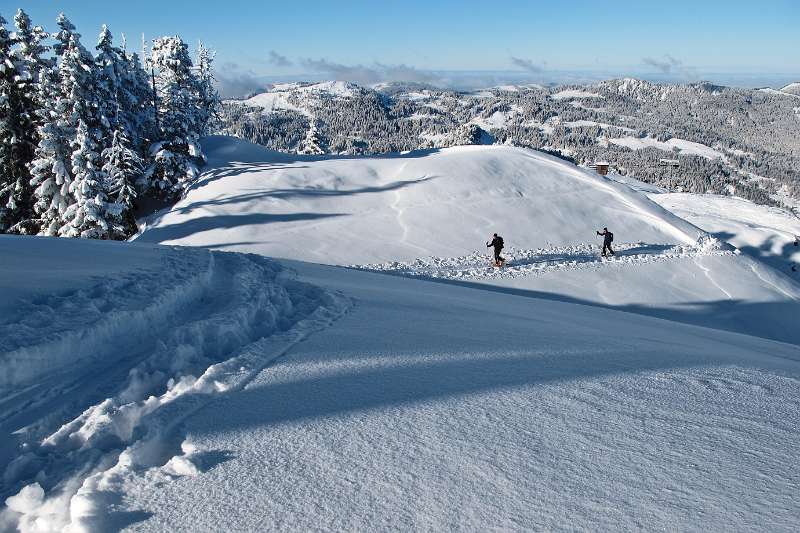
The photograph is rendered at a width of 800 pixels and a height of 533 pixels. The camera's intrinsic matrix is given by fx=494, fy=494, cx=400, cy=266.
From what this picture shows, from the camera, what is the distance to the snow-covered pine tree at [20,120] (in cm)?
2647

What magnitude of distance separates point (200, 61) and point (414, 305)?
4593cm

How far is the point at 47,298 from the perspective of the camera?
6.35 meters

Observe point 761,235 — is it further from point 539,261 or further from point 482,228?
point 539,261

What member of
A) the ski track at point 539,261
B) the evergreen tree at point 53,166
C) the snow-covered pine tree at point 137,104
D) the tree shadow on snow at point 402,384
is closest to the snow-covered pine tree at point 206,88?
the snow-covered pine tree at point 137,104

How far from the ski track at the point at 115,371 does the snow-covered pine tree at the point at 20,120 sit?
25107 mm

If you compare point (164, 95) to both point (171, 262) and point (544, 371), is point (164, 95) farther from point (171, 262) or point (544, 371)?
point (544, 371)

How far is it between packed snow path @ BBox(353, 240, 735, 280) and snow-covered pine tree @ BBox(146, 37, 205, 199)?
18201 millimetres

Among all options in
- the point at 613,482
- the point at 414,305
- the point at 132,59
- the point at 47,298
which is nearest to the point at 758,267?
the point at 414,305

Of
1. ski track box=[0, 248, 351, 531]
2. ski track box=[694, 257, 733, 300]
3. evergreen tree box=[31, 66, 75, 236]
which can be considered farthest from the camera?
evergreen tree box=[31, 66, 75, 236]

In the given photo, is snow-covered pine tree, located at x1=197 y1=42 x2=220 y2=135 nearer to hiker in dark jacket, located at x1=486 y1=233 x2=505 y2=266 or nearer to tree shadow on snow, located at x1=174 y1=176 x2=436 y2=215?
tree shadow on snow, located at x1=174 y1=176 x2=436 y2=215

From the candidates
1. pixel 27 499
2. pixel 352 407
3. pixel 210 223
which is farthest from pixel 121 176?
pixel 27 499

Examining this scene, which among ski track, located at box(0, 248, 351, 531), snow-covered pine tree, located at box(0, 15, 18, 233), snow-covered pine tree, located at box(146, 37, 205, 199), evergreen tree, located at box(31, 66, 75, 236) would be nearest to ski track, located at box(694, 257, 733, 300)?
ski track, located at box(0, 248, 351, 531)

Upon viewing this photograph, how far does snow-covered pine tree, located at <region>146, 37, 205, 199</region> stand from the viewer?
31359 mm

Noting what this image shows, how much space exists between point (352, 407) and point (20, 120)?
31.9m
